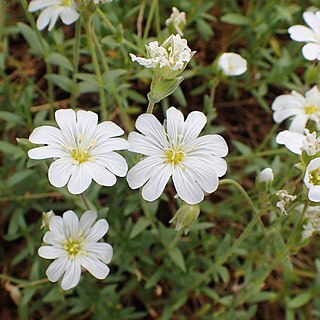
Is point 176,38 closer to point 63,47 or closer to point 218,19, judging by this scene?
point 63,47

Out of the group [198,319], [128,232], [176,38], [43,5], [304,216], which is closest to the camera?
[176,38]

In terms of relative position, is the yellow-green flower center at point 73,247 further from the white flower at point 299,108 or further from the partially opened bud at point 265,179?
the white flower at point 299,108

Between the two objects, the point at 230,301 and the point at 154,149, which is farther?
the point at 230,301

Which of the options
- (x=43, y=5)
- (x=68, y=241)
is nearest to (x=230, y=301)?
(x=68, y=241)

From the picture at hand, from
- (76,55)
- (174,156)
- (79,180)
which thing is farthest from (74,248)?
(76,55)

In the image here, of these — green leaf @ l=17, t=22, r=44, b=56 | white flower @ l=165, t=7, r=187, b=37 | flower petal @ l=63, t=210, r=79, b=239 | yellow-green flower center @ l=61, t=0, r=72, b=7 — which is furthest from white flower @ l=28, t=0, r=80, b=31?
flower petal @ l=63, t=210, r=79, b=239

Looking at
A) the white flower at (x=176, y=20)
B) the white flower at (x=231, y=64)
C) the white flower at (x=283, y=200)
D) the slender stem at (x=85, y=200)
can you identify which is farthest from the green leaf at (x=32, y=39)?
the white flower at (x=283, y=200)

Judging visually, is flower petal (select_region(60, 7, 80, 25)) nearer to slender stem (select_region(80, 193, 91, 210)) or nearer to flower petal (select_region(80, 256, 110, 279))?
slender stem (select_region(80, 193, 91, 210))
